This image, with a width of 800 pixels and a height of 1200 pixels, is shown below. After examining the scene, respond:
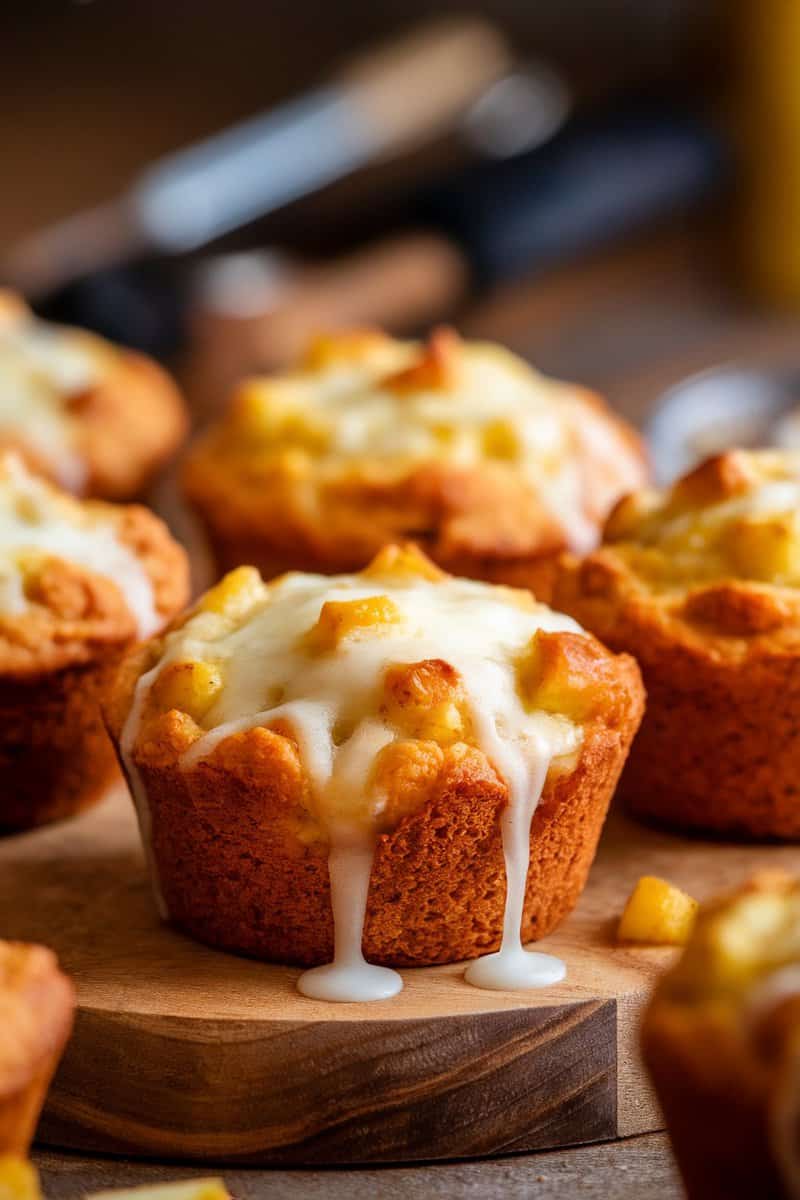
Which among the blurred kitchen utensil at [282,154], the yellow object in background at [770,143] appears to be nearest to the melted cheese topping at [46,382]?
the blurred kitchen utensil at [282,154]

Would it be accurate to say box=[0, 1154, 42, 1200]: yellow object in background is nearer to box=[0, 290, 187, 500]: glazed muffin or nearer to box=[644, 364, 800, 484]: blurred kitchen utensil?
box=[0, 290, 187, 500]: glazed muffin

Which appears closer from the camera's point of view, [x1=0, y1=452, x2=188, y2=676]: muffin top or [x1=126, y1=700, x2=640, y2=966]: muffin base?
[x1=126, y1=700, x2=640, y2=966]: muffin base

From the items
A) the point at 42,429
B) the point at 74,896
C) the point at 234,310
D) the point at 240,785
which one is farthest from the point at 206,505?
the point at 234,310

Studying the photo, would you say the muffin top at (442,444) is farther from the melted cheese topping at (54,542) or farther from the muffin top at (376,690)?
the muffin top at (376,690)

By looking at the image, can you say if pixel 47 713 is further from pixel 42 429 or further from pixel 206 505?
pixel 42 429

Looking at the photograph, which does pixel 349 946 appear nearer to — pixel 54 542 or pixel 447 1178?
pixel 447 1178

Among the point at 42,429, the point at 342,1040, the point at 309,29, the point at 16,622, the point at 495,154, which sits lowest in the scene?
the point at 342,1040

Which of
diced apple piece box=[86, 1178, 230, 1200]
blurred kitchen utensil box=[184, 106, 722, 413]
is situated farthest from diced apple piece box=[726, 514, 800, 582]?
blurred kitchen utensil box=[184, 106, 722, 413]
